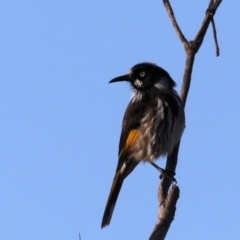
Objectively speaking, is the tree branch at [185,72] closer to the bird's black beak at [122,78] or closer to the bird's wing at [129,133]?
the bird's wing at [129,133]

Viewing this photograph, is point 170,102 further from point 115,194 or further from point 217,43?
point 217,43

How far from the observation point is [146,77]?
27.4 feet

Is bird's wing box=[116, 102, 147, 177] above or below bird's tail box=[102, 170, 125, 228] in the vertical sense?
above

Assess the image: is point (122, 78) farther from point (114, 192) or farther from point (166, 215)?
point (166, 215)

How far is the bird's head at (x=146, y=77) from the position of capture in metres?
8.30

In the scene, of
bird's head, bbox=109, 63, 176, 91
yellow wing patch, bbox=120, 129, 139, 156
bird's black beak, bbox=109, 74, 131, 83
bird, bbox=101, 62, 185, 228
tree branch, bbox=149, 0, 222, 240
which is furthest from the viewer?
bird's head, bbox=109, 63, 176, 91

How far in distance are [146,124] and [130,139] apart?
273 millimetres

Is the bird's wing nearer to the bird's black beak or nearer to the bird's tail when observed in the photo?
the bird's tail

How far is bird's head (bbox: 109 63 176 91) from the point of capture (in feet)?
27.2

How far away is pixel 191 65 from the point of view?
5.91 metres

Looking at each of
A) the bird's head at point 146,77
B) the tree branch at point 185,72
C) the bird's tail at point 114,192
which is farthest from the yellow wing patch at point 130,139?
the tree branch at point 185,72

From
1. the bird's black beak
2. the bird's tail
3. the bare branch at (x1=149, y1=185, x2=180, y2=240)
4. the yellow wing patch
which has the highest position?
the bird's black beak

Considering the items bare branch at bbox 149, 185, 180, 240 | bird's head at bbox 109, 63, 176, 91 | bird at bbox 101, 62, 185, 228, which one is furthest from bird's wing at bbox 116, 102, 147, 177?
bare branch at bbox 149, 185, 180, 240

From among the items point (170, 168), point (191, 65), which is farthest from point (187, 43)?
point (170, 168)
